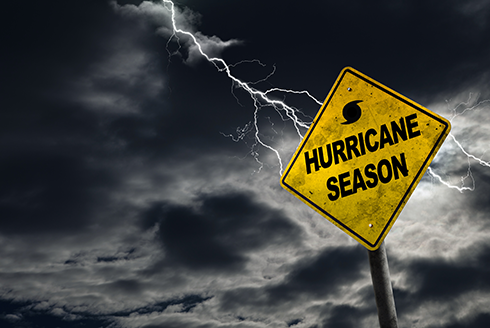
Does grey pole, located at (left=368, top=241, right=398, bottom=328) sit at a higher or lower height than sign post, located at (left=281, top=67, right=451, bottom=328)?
lower

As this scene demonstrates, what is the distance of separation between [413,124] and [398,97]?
267mm

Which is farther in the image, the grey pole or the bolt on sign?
the bolt on sign

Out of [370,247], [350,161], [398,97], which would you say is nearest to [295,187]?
[350,161]

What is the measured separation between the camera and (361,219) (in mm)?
2625

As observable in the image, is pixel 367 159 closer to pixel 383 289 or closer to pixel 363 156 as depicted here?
pixel 363 156

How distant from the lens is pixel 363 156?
2709mm

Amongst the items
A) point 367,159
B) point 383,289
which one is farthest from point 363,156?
point 383,289

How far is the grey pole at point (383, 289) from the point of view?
7.97ft

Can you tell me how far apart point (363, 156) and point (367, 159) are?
40mm

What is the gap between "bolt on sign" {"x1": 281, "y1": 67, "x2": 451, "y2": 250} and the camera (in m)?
2.57

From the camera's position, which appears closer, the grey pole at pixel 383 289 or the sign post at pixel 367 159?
the grey pole at pixel 383 289

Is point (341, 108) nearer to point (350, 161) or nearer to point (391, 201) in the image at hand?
point (350, 161)

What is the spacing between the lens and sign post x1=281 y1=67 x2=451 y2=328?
8.37 ft

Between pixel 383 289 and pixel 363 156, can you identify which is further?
pixel 363 156
